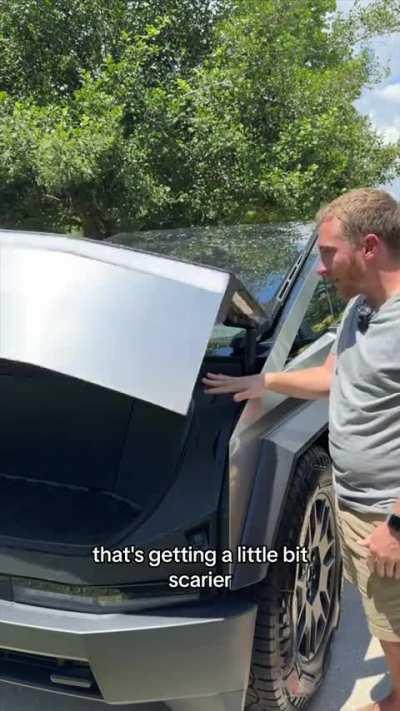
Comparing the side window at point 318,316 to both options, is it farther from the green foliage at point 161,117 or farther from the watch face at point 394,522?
the green foliage at point 161,117

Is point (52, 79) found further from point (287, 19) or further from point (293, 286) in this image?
point (293, 286)

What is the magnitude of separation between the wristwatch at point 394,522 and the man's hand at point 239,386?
610 mm

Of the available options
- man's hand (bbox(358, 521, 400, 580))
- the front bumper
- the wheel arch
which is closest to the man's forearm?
the wheel arch

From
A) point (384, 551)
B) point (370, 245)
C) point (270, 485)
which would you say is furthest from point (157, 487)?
point (370, 245)

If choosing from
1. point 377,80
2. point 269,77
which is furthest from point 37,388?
point 377,80

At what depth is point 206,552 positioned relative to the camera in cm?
188

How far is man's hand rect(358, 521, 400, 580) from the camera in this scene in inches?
70.5

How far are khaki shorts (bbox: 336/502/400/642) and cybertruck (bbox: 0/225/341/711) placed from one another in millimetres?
212

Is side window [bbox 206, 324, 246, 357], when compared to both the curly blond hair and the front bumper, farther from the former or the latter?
the front bumper

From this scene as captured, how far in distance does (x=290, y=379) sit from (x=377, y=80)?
10.3 m

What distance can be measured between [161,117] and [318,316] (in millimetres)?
3201

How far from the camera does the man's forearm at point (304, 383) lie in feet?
7.24

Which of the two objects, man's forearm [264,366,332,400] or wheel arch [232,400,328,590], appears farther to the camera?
man's forearm [264,366,332,400]

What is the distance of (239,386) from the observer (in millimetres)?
2154
